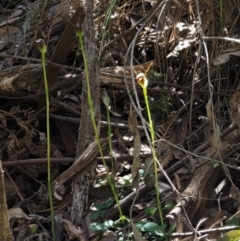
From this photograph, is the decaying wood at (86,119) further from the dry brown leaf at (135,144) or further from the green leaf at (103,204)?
the dry brown leaf at (135,144)

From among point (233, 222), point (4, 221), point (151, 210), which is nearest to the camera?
point (4, 221)

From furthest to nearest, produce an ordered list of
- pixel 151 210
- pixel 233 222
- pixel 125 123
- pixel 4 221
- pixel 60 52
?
pixel 125 123 < pixel 60 52 < pixel 151 210 < pixel 233 222 < pixel 4 221

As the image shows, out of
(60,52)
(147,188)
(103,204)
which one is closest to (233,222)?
(147,188)

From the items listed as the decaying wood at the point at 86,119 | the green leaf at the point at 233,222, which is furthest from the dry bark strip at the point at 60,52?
the green leaf at the point at 233,222

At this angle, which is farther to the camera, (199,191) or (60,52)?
(60,52)

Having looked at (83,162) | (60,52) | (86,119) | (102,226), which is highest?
(60,52)

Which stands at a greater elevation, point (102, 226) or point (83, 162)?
point (83, 162)

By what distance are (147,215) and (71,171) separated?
28 cm

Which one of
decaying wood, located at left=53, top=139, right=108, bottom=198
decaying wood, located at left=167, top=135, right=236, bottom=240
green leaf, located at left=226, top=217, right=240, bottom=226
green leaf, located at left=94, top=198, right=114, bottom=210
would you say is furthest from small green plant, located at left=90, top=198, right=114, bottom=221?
green leaf, located at left=226, top=217, right=240, bottom=226

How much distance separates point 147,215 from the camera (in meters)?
1.97

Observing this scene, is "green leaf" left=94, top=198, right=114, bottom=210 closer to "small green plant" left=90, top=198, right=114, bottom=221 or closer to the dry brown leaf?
"small green plant" left=90, top=198, right=114, bottom=221

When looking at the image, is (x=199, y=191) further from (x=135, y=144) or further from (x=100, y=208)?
(x=135, y=144)

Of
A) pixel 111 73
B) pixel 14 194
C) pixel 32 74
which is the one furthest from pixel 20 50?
pixel 14 194

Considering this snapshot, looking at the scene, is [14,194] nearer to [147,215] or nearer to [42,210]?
[42,210]
